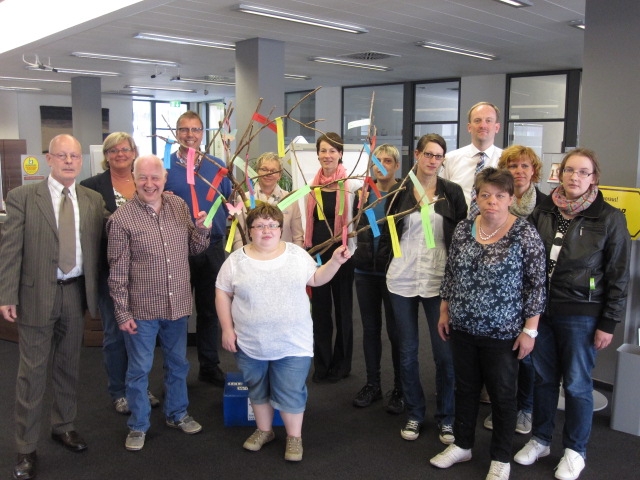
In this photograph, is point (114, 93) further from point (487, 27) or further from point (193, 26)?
point (487, 27)

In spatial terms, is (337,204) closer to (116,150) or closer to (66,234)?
(116,150)

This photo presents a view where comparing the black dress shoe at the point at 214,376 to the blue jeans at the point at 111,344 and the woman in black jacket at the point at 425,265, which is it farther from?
the woman in black jacket at the point at 425,265

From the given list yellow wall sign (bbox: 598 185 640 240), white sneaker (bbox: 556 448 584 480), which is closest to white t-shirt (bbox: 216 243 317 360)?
white sneaker (bbox: 556 448 584 480)

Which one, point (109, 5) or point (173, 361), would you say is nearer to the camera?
Result: point (173, 361)

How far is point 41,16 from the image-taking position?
6.86m

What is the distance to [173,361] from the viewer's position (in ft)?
9.25

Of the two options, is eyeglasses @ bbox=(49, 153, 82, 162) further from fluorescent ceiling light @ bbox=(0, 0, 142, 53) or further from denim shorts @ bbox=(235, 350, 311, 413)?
fluorescent ceiling light @ bbox=(0, 0, 142, 53)

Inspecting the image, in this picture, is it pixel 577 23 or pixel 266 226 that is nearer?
pixel 266 226

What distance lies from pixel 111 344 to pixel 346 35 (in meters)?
5.10

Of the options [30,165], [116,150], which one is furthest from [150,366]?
[30,165]

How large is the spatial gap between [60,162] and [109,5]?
11.7 ft

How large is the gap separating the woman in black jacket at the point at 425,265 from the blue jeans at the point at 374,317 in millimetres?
235

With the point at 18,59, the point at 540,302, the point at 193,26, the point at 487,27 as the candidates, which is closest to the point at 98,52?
the point at 18,59

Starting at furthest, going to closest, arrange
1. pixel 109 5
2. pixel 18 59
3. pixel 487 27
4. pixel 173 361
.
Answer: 1. pixel 18 59
2. pixel 487 27
3. pixel 109 5
4. pixel 173 361
